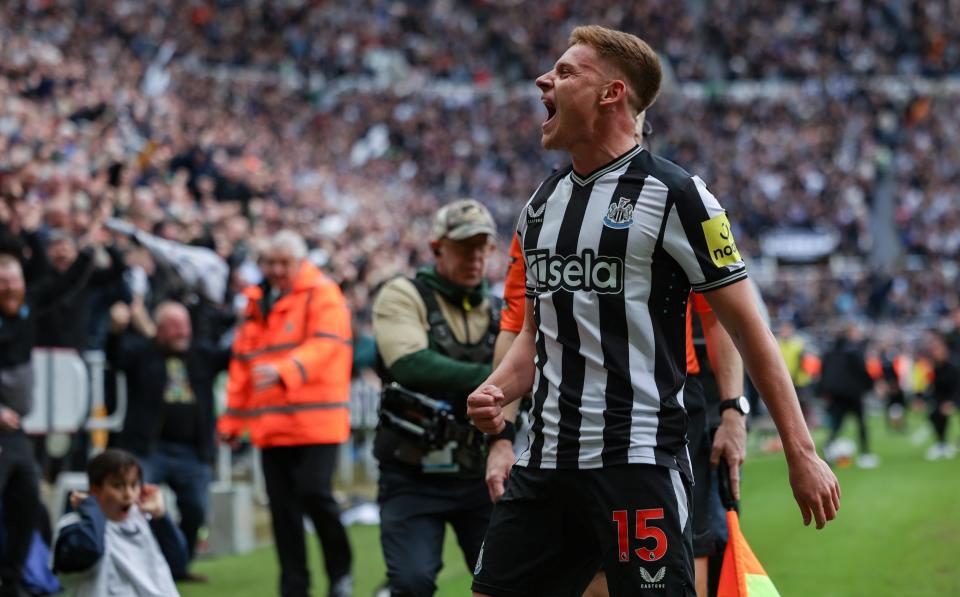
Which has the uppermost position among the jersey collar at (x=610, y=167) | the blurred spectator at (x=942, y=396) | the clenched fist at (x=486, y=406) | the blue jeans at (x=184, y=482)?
the jersey collar at (x=610, y=167)

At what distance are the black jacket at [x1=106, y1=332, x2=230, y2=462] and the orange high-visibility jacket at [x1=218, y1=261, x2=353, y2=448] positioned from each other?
1570 millimetres

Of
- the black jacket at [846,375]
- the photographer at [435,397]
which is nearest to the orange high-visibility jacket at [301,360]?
the photographer at [435,397]

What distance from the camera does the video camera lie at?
529cm

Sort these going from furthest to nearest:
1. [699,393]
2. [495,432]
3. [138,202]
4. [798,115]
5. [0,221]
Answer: [798,115], [138,202], [0,221], [699,393], [495,432]

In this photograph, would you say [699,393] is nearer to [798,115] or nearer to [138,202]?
[138,202]

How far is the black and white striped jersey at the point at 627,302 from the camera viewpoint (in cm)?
339

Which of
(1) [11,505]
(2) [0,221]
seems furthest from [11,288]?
(2) [0,221]

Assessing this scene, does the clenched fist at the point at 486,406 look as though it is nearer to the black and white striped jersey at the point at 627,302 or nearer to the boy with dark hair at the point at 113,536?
the black and white striped jersey at the point at 627,302

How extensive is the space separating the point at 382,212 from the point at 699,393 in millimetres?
21684

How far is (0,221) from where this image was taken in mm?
9359

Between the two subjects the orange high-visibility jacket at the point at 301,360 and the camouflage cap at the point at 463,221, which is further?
the orange high-visibility jacket at the point at 301,360

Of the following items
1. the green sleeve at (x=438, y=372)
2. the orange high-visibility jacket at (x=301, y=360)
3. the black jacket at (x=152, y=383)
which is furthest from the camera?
the black jacket at (x=152, y=383)

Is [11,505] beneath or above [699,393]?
beneath

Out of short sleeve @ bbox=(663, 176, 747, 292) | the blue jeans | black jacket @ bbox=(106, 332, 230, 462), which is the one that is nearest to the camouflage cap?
short sleeve @ bbox=(663, 176, 747, 292)
